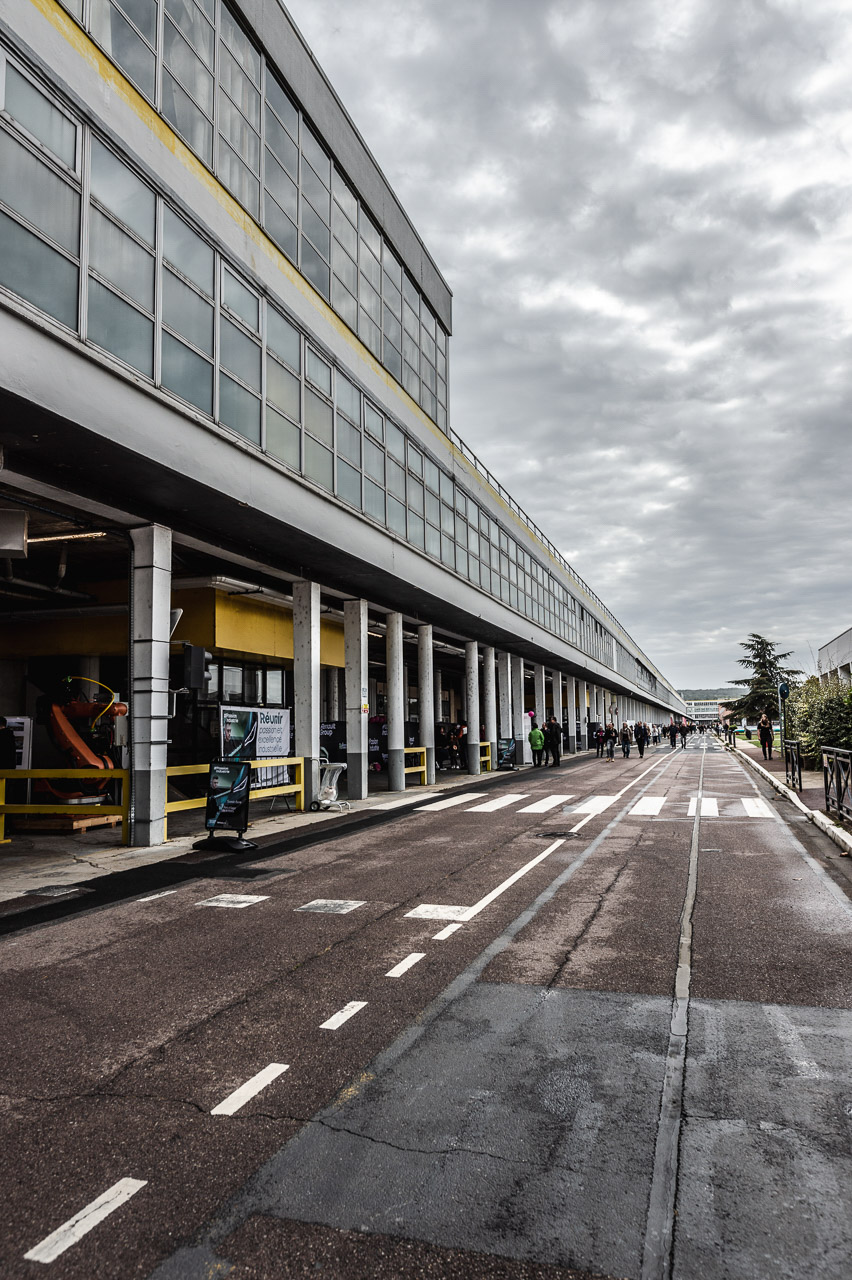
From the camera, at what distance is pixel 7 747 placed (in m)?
15.9

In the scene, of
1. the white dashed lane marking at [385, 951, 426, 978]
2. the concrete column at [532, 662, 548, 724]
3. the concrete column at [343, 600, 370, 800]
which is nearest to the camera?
the white dashed lane marking at [385, 951, 426, 978]

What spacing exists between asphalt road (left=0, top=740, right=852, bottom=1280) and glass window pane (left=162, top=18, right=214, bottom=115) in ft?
41.5

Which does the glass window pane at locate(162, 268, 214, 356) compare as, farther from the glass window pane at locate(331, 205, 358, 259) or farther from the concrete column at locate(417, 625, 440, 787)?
the concrete column at locate(417, 625, 440, 787)

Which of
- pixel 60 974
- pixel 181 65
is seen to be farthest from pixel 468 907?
pixel 181 65

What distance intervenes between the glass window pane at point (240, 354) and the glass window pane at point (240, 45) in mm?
5468

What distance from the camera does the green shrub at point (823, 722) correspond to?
66.2 feet

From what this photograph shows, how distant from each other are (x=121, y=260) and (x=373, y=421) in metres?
9.69

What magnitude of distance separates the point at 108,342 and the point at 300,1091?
385 inches

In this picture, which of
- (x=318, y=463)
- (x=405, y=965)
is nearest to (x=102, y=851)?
(x=405, y=965)

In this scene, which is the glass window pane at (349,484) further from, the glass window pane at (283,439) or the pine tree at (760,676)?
the pine tree at (760,676)

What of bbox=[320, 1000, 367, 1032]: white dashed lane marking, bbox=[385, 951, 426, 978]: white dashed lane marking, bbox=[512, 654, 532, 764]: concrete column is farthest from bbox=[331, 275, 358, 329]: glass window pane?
bbox=[512, 654, 532, 764]: concrete column

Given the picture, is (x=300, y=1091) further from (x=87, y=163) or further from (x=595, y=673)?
(x=595, y=673)

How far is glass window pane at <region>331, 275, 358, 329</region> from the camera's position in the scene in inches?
740

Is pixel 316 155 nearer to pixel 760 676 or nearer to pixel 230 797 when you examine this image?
pixel 230 797
